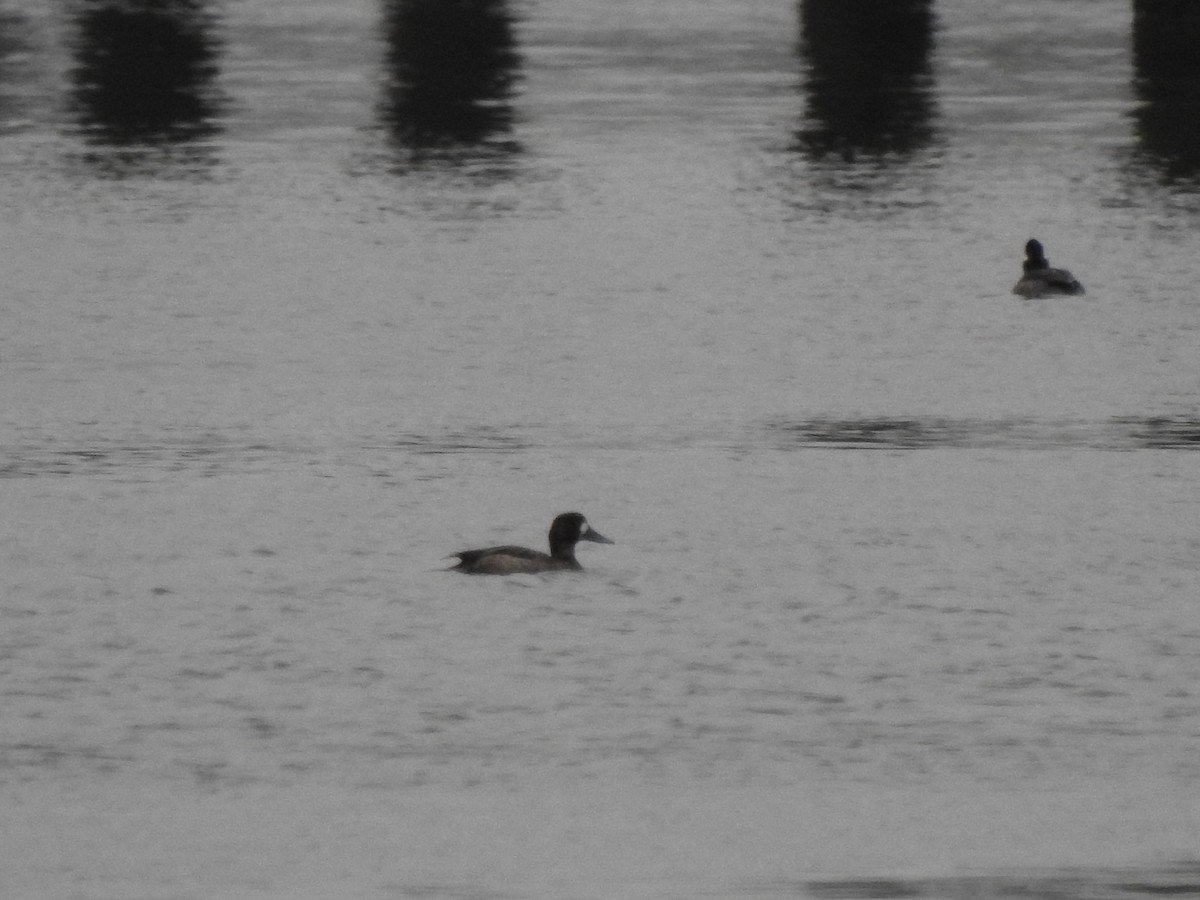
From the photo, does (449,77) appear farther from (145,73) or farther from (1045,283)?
(1045,283)

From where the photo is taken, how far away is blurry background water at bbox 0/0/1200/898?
1002cm

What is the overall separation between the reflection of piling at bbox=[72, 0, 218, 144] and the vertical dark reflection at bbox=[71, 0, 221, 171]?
0.01m

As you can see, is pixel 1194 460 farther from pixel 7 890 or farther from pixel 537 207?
pixel 537 207

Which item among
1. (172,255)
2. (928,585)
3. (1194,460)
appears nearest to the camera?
(928,585)

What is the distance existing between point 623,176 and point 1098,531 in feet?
51.0

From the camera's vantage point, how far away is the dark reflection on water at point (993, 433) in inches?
655

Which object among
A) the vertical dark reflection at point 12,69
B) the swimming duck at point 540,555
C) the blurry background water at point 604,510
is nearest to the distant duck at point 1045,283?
the blurry background water at point 604,510

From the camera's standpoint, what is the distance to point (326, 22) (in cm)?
4741

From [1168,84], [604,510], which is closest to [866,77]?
[1168,84]

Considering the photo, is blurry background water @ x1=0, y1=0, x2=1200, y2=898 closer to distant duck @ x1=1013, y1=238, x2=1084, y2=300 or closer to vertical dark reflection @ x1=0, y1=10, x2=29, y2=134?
distant duck @ x1=1013, y1=238, x2=1084, y2=300

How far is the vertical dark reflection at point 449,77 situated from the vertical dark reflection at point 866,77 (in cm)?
416

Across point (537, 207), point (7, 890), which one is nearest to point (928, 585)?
point (7, 890)

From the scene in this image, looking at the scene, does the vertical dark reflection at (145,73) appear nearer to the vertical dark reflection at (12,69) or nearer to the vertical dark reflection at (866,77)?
the vertical dark reflection at (12,69)

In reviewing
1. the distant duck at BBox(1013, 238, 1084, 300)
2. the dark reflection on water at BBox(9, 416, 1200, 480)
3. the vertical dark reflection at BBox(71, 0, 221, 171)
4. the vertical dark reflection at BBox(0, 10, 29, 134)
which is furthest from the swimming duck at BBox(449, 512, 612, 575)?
the vertical dark reflection at BBox(0, 10, 29, 134)
